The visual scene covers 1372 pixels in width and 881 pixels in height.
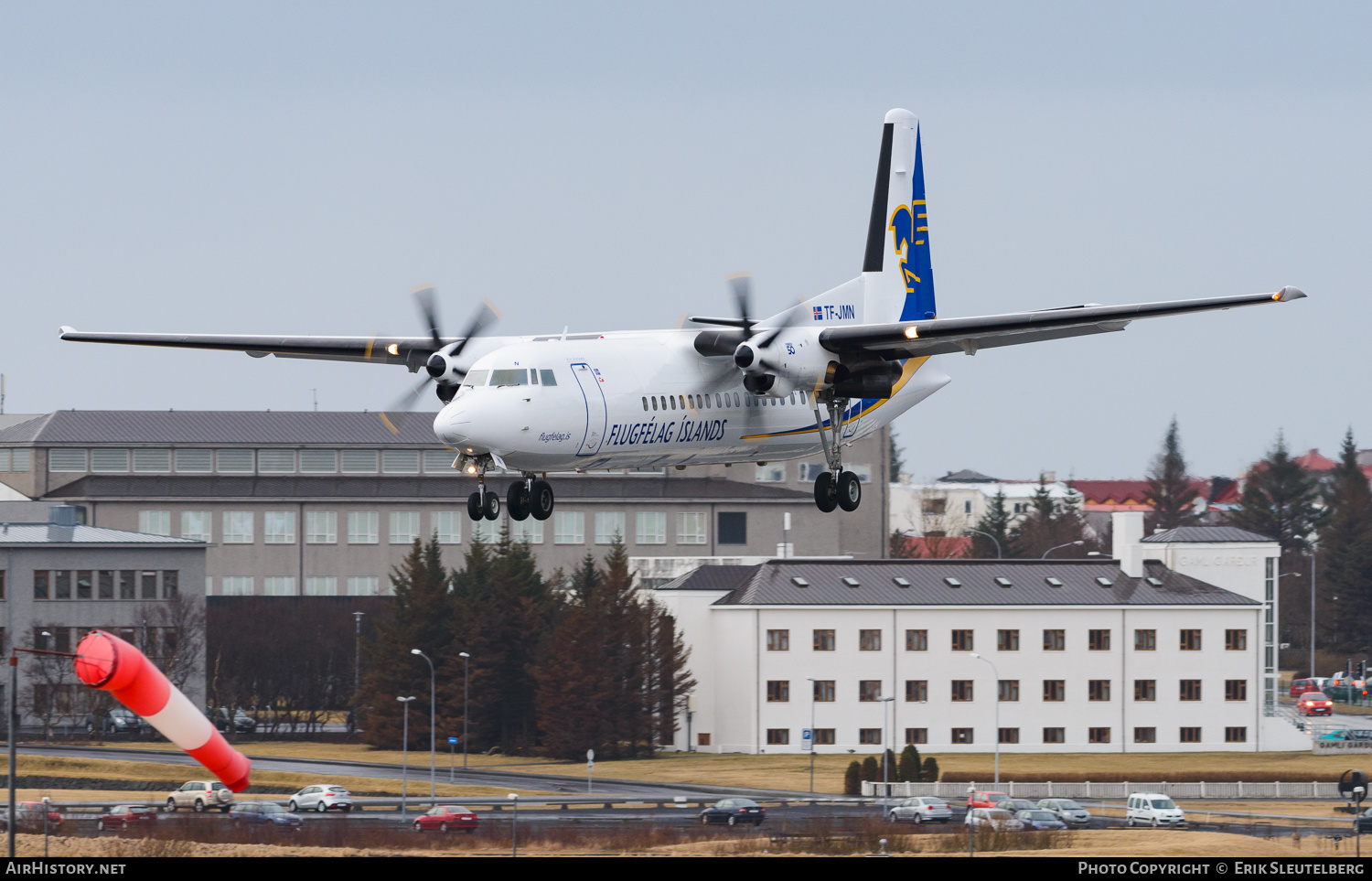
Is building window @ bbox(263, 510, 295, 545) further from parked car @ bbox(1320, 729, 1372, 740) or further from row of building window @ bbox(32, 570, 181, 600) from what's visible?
parked car @ bbox(1320, 729, 1372, 740)

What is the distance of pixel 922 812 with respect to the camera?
8162 cm

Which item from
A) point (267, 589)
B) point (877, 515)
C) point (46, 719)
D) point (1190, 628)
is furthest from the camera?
point (877, 515)

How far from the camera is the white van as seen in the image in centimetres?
8100

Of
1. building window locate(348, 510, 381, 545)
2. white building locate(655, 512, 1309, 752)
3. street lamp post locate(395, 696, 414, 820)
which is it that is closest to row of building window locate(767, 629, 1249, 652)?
white building locate(655, 512, 1309, 752)

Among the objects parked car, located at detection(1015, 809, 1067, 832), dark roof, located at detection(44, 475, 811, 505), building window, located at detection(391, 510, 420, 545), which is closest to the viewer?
parked car, located at detection(1015, 809, 1067, 832)

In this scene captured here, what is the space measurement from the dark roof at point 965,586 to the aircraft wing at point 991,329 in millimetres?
63422

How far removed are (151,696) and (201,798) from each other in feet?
148

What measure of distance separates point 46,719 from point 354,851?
4223 cm

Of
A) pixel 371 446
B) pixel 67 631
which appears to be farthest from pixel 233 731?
pixel 371 446

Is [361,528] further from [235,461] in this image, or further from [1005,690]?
[1005,690]

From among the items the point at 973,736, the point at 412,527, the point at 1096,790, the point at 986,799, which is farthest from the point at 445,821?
the point at 412,527

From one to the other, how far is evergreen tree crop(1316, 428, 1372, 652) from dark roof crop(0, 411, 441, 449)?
274ft

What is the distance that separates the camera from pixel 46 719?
342 feet
